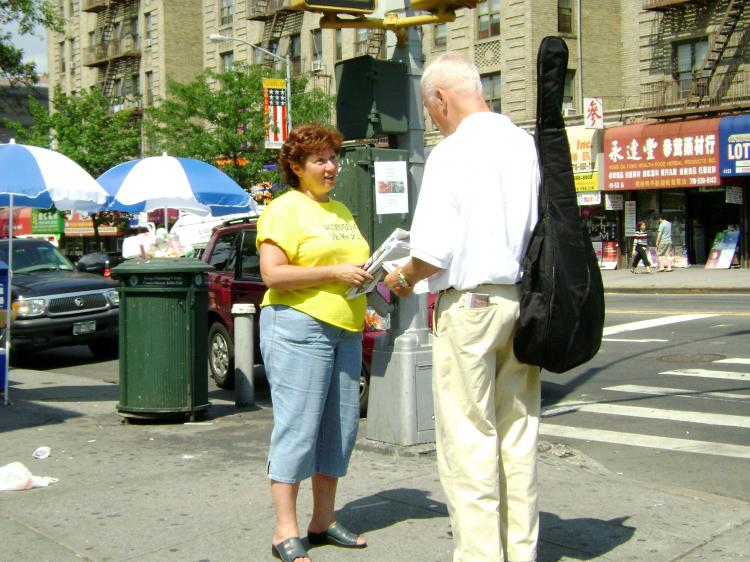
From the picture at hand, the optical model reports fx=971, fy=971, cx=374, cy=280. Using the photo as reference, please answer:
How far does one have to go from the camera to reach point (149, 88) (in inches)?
2067

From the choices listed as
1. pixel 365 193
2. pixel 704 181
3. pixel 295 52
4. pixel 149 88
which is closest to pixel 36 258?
pixel 365 193

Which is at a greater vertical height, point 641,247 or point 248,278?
point 248,278

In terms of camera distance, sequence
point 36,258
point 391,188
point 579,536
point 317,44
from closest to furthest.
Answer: point 579,536 < point 391,188 < point 36,258 < point 317,44

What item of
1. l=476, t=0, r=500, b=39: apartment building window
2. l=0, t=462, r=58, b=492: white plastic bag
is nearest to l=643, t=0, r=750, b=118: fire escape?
l=476, t=0, r=500, b=39: apartment building window

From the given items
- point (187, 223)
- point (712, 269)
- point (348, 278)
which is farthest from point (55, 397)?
point (712, 269)

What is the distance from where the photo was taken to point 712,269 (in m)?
28.3

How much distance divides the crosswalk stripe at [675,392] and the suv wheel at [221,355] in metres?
4.03

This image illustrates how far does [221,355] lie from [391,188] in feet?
15.8

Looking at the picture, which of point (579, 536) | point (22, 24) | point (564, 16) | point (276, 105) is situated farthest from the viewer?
point (564, 16)

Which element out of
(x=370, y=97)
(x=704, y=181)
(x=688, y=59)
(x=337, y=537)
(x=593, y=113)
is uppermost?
(x=688, y=59)

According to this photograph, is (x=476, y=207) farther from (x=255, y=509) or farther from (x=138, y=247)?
(x=138, y=247)

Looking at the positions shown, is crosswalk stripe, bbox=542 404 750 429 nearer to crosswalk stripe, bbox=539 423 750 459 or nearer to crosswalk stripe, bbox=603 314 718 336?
crosswalk stripe, bbox=539 423 750 459

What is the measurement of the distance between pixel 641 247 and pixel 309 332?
25.9 m

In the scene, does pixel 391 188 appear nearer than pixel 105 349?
Yes
